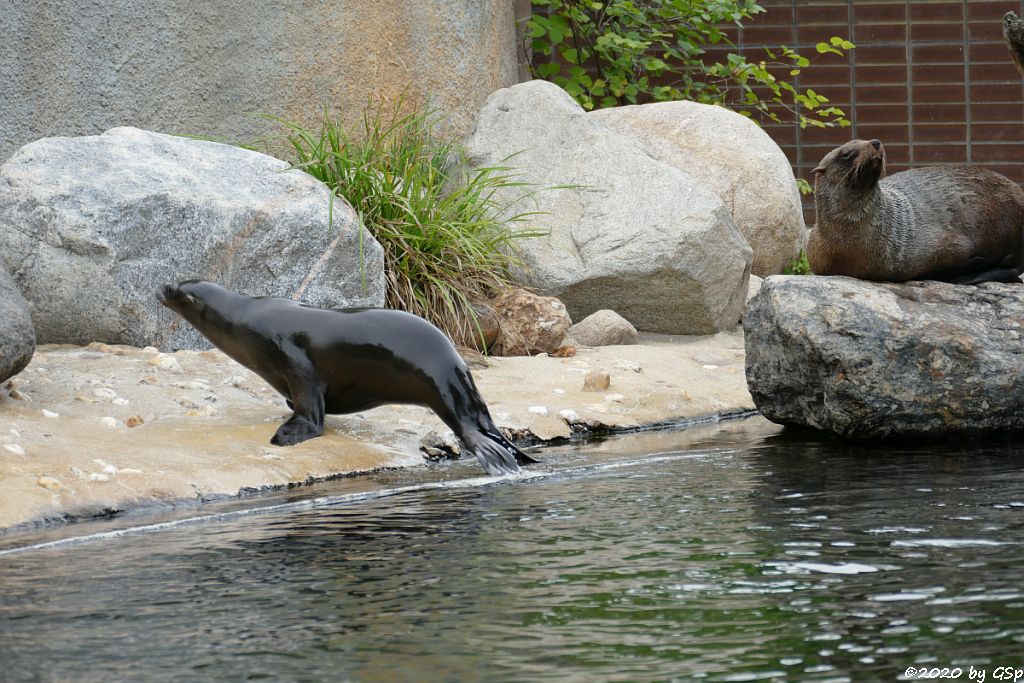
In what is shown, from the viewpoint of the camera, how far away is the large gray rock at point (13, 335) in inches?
197

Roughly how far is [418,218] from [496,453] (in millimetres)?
2925

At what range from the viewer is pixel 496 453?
4.70m

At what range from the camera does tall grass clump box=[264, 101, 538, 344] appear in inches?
284

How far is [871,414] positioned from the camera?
5.22 meters

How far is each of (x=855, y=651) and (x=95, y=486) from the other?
2.62 m

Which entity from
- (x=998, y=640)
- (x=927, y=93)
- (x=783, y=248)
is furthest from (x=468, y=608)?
(x=927, y=93)

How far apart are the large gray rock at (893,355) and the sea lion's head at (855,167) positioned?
420 mm

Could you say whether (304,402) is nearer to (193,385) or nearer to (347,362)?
(347,362)

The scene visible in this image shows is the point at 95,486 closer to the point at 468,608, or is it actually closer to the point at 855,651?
the point at 468,608

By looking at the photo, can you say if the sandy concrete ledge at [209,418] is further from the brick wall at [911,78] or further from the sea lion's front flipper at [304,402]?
the brick wall at [911,78]

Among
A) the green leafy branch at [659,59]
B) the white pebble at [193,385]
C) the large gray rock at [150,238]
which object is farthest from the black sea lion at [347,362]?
the green leafy branch at [659,59]

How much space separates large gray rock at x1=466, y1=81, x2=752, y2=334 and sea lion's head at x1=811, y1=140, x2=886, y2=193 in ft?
8.50

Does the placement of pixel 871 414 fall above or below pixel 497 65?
below

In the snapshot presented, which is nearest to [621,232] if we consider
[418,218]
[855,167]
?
[418,218]
